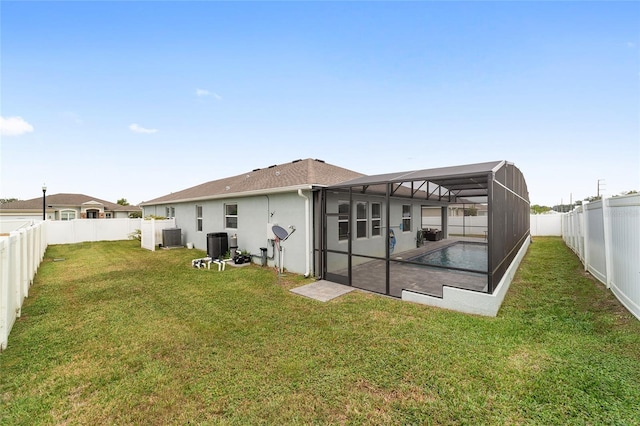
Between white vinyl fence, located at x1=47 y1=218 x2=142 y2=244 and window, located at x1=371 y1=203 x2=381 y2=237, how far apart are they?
18155 mm

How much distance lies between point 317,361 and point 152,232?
44.8 ft

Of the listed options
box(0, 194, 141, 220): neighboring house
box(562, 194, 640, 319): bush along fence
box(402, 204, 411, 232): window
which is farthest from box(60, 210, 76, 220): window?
box(562, 194, 640, 319): bush along fence

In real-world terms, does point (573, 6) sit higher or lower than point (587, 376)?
higher

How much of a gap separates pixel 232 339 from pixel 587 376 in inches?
176

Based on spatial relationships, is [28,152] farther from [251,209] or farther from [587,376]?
[587,376]

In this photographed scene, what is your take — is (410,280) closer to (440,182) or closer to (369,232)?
(369,232)

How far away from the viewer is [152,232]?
13.5 metres

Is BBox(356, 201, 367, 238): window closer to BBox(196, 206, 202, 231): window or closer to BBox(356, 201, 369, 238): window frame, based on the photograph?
BBox(356, 201, 369, 238): window frame

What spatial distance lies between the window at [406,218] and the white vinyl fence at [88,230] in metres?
19.0

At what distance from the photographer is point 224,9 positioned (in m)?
8.44

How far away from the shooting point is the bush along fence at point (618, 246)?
4.22m

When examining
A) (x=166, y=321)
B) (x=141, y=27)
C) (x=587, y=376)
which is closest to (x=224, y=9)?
(x=141, y=27)

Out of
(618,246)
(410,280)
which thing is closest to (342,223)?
(410,280)

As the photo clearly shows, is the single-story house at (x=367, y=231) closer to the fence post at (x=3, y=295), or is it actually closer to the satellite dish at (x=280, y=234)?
the satellite dish at (x=280, y=234)
